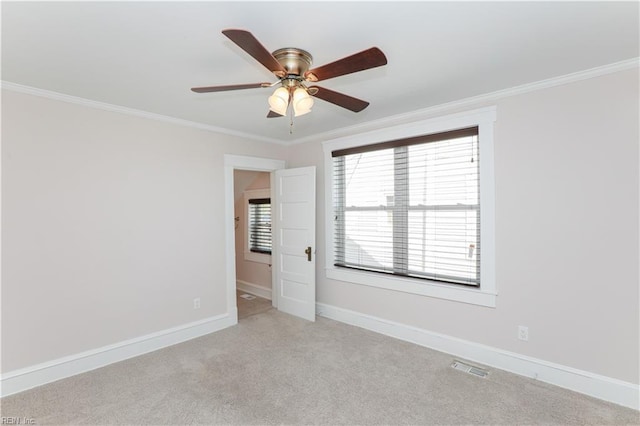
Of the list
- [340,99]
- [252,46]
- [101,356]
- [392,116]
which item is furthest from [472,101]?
[101,356]

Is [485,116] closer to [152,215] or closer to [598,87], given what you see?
[598,87]

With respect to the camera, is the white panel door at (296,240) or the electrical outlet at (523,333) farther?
the white panel door at (296,240)

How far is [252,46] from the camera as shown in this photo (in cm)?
149

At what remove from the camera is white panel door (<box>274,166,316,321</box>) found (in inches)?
163

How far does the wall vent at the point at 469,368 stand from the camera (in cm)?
276

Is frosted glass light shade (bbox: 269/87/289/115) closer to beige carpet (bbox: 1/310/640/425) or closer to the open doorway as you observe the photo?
beige carpet (bbox: 1/310/640/425)

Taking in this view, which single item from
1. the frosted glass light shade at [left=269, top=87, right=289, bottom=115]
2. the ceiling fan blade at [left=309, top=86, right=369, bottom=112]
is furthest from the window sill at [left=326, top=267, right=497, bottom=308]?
the frosted glass light shade at [left=269, top=87, right=289, bottom=115]

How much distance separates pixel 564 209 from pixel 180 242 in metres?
3.77

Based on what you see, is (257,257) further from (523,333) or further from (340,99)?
(523,333)

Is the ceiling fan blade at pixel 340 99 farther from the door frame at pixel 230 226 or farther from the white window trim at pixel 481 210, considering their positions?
the door frame at pixel 230 226

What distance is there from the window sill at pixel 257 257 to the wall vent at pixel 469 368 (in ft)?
10.4

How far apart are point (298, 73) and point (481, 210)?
2109 millimetres

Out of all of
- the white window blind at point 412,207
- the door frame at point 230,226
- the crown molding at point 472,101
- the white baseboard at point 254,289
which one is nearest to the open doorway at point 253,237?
the white baseboard at point 254,289

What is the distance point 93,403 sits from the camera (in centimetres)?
239
